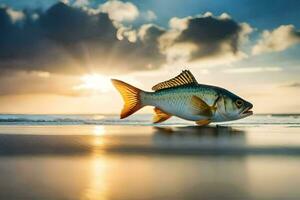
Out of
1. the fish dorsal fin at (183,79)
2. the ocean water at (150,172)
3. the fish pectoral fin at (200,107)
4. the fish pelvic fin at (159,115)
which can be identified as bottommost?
the ocean water at (150,172)

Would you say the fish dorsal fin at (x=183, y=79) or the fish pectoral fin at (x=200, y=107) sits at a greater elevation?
the fish dorsal fin at (x=183, y=79)

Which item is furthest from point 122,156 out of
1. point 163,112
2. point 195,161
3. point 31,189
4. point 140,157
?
point 163,112

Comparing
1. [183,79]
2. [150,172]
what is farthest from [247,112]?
[150,172]

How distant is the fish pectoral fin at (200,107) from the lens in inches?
369

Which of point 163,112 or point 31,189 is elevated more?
point 163,112

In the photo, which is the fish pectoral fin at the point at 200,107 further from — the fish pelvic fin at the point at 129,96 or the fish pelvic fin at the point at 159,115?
the fish pelvic fin at the point at 129,96

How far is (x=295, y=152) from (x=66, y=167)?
9.49 feet

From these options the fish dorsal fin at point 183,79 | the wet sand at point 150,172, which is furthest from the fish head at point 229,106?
the wet sand at point 150,172

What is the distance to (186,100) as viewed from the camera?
31.5 ft

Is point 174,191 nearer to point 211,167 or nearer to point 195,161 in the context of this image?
point 211,167

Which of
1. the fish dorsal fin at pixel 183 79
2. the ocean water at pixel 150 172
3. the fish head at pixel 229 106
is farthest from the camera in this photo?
the fish dorsal fin at pixel 183 79

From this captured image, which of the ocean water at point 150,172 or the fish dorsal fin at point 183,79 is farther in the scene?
the fish dorsal fin at point 183,79

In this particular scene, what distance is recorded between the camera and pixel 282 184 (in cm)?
331

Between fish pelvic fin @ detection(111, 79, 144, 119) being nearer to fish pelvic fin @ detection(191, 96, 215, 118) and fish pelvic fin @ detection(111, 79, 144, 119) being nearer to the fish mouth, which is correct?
fish pelvic fin @ detection(191, 96, 215, 118)
